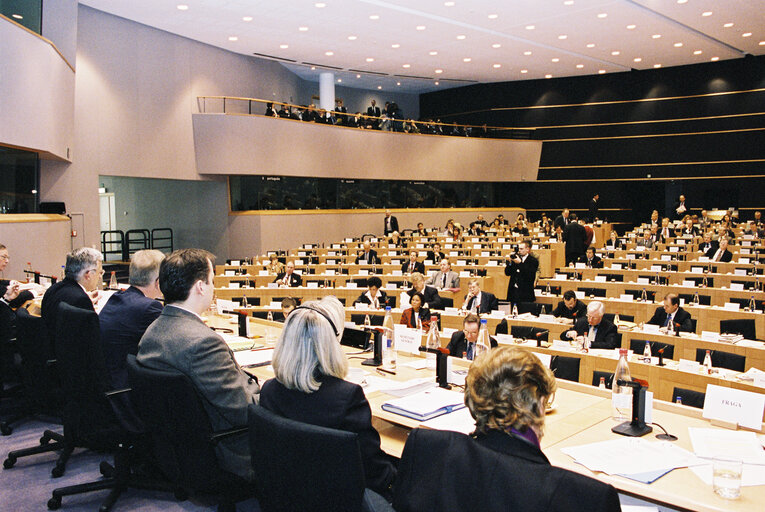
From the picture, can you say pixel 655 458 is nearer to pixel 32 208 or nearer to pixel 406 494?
pixel 406 494

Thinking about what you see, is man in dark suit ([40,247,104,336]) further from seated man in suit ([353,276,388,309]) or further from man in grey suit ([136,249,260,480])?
seated man in suit ([353,276,388,309])

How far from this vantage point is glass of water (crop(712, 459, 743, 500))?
1.86 meters

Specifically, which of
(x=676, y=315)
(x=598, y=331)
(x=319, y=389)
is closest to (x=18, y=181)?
(x=598, y=331)

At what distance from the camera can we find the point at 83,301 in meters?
3.89

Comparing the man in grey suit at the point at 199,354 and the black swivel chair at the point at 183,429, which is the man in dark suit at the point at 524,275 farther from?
the black swivel chair at the point at 183,429

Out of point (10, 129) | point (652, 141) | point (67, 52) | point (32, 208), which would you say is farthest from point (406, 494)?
point (652, 141)

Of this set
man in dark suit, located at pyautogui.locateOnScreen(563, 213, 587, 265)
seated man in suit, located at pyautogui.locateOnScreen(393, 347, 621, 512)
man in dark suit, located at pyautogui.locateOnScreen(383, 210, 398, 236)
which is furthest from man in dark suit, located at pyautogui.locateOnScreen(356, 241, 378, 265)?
seated man in suit, located at pyautogui.locateOnScreen(393, 347, 621, 512)

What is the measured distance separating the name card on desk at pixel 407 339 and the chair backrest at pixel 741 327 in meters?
4.70

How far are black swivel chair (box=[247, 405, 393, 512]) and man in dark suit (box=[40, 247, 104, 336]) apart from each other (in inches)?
101

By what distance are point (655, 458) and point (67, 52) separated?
12.3 m

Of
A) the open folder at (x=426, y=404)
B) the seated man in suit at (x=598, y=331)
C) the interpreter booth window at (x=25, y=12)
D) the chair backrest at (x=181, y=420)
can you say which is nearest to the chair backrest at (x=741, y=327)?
the seated man in suit at (x=598, y=331)

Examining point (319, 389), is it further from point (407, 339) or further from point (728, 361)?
point (728, 361)

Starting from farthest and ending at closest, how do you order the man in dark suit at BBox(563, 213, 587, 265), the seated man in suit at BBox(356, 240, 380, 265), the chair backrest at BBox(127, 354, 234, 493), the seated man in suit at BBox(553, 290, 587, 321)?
the man in dark suit at BBox(563, 213, 587, 265)
the seated man in suit at BBox(356, 240, 380, 265)
the seated man in suit at BBox(553, 290, 587, 321)
the chair backrest at BBox(127, 354, 234, 493)

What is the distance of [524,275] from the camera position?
959cm
